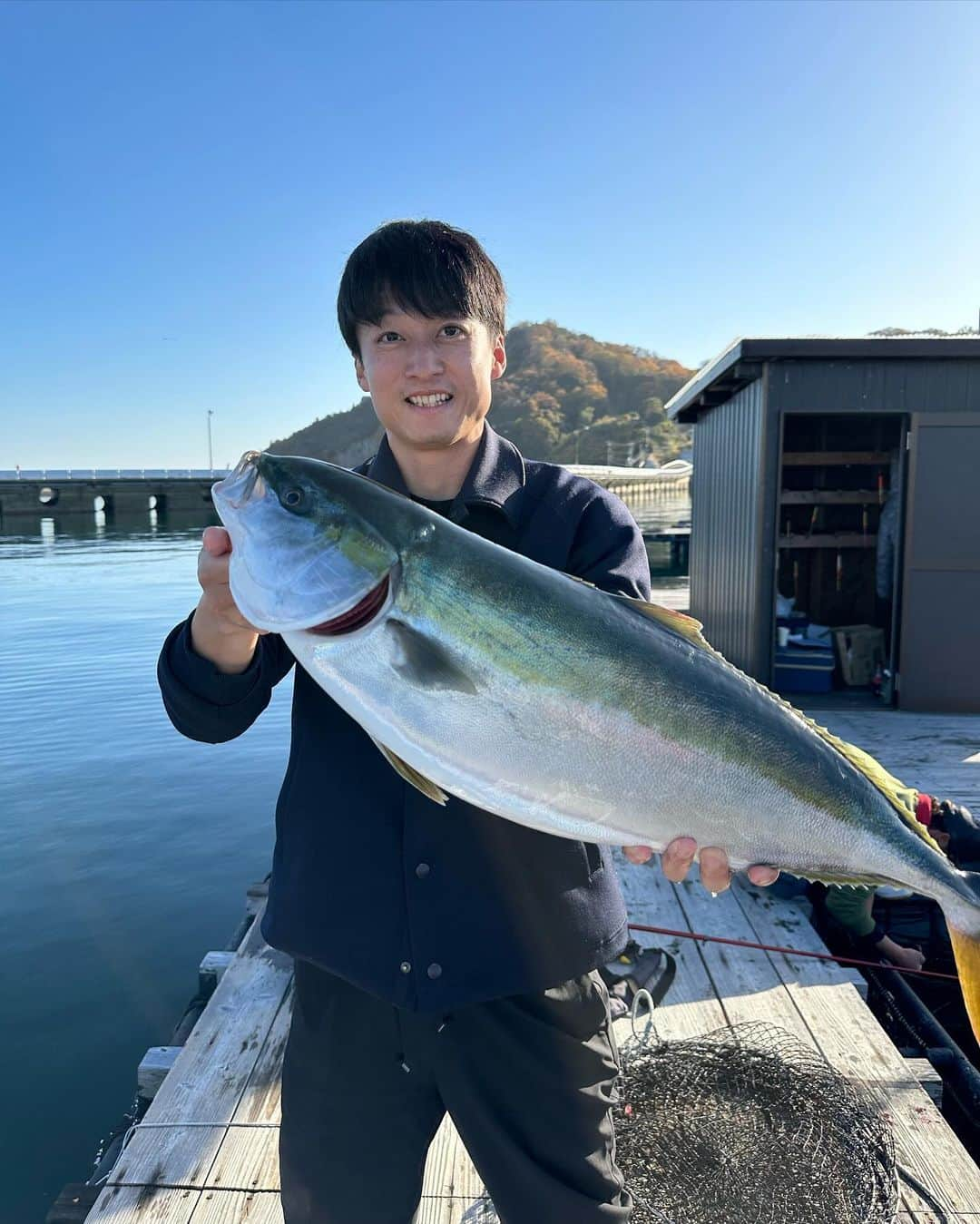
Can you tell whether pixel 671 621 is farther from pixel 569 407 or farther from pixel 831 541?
pixel 569 407

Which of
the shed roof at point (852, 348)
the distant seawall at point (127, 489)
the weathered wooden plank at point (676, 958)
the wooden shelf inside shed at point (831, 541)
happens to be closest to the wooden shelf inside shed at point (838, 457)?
the wooden shelf inside shed at point (831, 541)

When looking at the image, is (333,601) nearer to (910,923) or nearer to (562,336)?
(910,923)

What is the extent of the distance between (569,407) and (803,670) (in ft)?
373

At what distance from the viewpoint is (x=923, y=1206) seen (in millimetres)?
2898

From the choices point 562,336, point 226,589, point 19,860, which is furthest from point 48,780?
point 562,336

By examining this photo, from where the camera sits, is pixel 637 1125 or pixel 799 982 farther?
pixel 799 982

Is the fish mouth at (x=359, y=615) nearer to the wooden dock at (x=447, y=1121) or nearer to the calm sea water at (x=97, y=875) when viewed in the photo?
the wooden dock at (x=447, y=1121)

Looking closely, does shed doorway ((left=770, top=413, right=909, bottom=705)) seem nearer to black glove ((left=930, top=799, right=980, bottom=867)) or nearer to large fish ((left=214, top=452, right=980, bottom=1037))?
black glove ((left=930, top=799, right=980, bottom=867))

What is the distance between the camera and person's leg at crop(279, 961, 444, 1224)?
77.5 inches

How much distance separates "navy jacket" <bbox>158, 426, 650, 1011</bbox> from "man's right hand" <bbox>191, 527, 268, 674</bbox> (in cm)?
4

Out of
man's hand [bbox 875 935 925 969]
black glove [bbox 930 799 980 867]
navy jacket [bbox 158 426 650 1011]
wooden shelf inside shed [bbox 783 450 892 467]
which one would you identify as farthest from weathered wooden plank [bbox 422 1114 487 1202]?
wooden shelf inside shed [bbox 783 450 892 467]

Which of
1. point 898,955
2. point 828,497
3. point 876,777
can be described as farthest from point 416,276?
point 828,497

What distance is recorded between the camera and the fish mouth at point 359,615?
1.94 m

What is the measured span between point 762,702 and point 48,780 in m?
10.8
